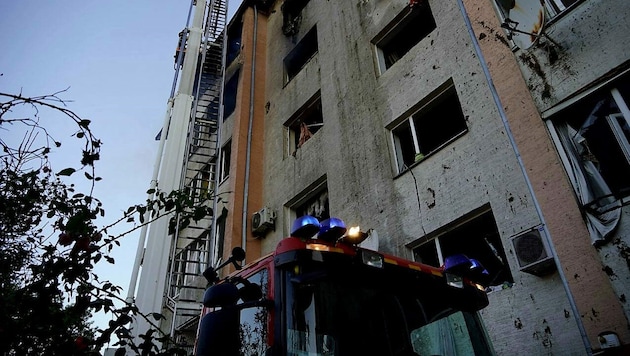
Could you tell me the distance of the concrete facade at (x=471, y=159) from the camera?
181 inches

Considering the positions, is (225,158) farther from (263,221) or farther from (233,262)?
(233,262)

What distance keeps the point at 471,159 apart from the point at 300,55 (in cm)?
771

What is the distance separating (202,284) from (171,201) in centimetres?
772

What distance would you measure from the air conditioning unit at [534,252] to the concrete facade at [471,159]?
0.10 metres

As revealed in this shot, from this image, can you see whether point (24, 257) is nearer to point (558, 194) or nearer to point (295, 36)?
point (558, 194)

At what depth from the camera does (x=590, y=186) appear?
4871mm

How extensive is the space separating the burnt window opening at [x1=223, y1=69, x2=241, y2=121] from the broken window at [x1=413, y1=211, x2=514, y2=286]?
9.76 m

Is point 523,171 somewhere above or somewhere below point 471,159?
below

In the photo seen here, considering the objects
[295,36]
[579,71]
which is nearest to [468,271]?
[579,71]

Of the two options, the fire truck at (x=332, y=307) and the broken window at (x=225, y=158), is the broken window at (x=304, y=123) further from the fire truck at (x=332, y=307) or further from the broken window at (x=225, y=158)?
the fire truck at (x=332, y=307)

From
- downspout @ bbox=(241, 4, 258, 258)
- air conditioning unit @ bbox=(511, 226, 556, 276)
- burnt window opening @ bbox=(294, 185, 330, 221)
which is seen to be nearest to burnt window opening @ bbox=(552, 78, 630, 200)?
air conditioning unit @ bbox=(511, 226, 556, 276)

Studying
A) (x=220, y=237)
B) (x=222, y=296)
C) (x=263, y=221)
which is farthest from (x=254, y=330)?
(x=220, y=237)

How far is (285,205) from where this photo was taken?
9.98 m

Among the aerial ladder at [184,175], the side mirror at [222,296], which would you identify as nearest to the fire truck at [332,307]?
the side mirror at [222,296]
